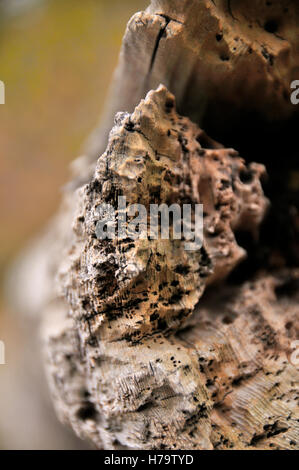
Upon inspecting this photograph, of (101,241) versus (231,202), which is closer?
(101,241)

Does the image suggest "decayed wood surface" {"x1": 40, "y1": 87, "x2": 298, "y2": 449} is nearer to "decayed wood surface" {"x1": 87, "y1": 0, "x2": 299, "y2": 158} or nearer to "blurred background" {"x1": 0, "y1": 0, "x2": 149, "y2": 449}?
"decayed wood surface" {"x1": 87, "y1": 0, "x2": 299, "y2": 158}

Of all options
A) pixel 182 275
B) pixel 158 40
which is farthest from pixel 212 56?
pixel 182 275

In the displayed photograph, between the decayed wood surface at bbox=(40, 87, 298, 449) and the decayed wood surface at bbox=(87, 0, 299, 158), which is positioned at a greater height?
the decayed wood surface at bbox=(87, 0, 299, 158)

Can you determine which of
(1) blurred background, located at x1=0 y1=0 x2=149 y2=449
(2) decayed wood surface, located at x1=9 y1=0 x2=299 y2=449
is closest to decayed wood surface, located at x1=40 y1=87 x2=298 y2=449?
(2) decayed wood surface, located at x1=9 y1=0 x2=299 y2=449

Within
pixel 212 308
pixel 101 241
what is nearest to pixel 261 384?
pixel 212 308

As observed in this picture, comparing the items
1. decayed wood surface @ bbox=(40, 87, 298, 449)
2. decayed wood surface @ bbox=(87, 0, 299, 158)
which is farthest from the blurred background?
decayed wood surface @ bbox=(40, 87, 298, 449)

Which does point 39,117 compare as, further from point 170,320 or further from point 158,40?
point 170,320

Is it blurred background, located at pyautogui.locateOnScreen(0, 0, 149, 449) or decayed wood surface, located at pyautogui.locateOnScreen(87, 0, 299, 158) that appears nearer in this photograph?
decayed wood surface, located at pyautogui.locateOnScreen(87, 0, 299, 158)

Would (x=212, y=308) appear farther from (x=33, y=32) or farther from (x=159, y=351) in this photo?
(x=33, y=32)
